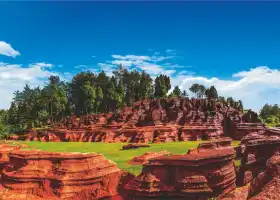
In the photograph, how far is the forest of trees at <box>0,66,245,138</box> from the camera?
86.8 meters

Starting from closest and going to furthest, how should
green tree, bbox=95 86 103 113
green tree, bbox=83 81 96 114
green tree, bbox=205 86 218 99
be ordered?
green tree, bbox=83 81 96 114 → green tree, bbox=95 86 103 113 → green tree, bbox=205 86 218 99

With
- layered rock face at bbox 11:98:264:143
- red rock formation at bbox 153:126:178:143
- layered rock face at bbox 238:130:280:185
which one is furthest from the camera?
layered rock face at bbox 11:98:264:143

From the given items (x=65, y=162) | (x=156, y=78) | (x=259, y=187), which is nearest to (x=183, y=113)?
(x=156, y=78)

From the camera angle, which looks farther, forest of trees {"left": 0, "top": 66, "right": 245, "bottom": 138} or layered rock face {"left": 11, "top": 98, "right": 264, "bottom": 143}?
forest of trees {"left": 0, "top": 66, "right": 245, "bottom": 138}

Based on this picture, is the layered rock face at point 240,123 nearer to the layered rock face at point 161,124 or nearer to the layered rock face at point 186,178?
the layered rock face at point 161,124

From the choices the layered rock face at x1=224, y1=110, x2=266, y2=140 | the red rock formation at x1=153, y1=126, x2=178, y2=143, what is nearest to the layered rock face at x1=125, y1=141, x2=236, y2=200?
the red rock formation at x1=153, y1=126, x2=178, y2=143

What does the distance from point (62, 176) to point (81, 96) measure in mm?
70571

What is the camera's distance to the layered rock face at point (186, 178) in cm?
1585

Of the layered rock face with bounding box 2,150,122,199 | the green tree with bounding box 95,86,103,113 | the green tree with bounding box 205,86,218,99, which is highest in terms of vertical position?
the green tree with bounding box 205,86,218,99

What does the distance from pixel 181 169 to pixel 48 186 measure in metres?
9.54

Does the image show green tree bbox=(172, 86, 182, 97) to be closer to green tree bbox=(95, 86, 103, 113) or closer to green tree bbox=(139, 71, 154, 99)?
green tree bbox=(139, 71, 154, 99)

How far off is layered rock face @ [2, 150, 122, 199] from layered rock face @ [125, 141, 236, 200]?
3.28 meters

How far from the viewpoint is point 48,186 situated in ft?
66.5

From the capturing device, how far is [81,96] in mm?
89188
